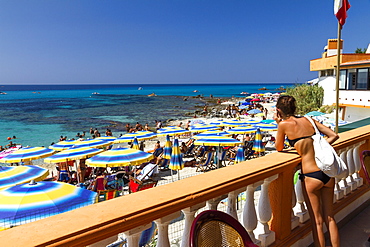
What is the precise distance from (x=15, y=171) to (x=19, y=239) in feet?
22.2

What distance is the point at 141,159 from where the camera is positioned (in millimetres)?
8312

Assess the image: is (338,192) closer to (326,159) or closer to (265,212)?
(326,159)

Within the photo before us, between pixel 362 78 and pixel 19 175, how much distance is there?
1895 centimetres

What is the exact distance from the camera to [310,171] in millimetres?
2402

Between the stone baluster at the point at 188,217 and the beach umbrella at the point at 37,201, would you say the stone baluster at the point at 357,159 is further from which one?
the beach umbrella at the point at 37,201

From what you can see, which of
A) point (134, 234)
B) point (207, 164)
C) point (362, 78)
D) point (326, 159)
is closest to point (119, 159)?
point (207, 164)

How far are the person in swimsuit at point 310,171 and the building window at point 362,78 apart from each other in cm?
1788

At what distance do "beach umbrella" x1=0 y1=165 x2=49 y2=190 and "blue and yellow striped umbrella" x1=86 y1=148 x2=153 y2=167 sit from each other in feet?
4.63

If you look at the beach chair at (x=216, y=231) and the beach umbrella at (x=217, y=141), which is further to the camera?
the beach umbrella at (x=217, y=141)

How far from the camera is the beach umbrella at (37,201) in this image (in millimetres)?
4031

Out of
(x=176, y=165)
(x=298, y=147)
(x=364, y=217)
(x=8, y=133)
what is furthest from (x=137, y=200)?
(x=8, y=133)

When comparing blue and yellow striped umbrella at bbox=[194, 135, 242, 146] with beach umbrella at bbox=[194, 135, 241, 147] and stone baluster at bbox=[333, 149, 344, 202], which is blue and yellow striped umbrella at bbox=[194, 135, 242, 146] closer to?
beach umbrella at bbox=[194, 135, 241, 147]

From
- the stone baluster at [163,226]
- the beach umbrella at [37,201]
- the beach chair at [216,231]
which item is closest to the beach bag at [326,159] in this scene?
the beach chair at [216,231]

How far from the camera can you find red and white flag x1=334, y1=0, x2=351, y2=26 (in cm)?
522
